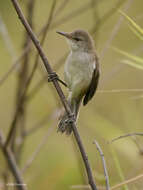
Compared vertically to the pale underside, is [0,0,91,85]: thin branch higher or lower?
higher

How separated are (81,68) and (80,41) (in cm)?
23

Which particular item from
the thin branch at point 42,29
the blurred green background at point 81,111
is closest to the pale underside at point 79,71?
the blurred green background at point 81,111

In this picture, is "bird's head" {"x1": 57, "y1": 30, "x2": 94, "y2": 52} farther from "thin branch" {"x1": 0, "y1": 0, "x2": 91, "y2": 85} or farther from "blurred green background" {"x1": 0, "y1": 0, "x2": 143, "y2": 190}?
"thin branch" {"x1": 0, "y1": 0, "x2": 91, "y2": 85}

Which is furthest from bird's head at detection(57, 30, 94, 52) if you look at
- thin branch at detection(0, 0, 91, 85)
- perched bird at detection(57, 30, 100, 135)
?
thin branch at detection(0, 0, 91, 85)

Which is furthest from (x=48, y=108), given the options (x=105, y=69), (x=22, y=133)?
(x=22, y=133)

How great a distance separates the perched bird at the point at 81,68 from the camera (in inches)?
134

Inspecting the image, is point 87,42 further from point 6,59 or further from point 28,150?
point 6,59

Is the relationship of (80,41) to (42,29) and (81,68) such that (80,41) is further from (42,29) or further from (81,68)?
(42,29)

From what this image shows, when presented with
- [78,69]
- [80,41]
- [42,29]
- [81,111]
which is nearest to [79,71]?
[78,69]

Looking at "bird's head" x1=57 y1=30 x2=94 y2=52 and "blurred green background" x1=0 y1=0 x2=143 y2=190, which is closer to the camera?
"bird's head" x1=57 y1=30 x2=94 y2=52

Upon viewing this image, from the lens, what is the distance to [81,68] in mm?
3424

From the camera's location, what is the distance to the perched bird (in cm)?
341

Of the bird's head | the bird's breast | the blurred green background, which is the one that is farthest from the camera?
the blurred green background

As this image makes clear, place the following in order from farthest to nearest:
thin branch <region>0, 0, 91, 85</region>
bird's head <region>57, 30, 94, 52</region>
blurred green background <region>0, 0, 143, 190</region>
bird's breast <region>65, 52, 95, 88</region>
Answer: blurred green background <region>0, 0, 143, 190</region> < bird's head <region>57, 30, 94, 52</region> < bird's breast <region>65, 52, 95, 88</region> < thin branch <region>0, 0, 91, 85</region>
